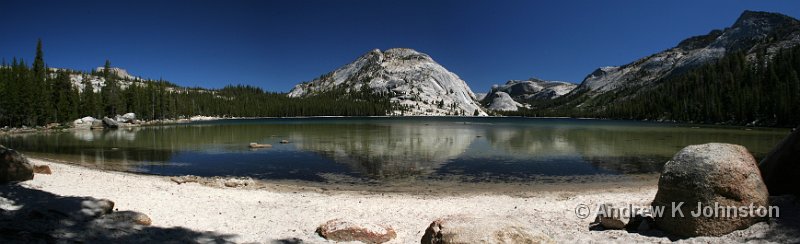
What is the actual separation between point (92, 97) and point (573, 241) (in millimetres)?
151461

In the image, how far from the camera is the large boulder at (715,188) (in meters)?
10.1

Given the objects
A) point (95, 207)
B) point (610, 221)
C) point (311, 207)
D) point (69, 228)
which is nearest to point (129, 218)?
point (95, 207)

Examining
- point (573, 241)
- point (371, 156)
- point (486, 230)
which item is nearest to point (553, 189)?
point (573, 241)

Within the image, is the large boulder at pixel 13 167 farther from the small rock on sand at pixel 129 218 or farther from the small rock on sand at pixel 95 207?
the small rock on sand at pixel 129 218

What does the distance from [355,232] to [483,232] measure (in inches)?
169

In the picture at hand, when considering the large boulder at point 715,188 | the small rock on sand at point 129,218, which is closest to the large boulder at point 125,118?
the small rock on sand at point 129,218

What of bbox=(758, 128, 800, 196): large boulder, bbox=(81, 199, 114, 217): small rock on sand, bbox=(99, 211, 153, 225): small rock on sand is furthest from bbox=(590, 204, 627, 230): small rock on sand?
bbox=(81, 199, 114, 217): small rock on sand

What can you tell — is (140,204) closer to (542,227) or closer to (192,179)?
(192,179)

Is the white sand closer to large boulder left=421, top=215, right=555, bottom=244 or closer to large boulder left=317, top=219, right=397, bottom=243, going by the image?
large boulder left=317, top=219, right=397, bottom=243

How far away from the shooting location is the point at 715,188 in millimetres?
10148

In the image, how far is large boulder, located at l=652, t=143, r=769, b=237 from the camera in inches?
399

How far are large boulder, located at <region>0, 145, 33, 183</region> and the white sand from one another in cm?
49

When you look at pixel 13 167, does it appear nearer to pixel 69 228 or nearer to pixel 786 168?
pixel 69 228

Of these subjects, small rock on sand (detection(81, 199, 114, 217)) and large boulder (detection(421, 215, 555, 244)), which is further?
small rock on sand (detection(81, 199, 114, 217))
